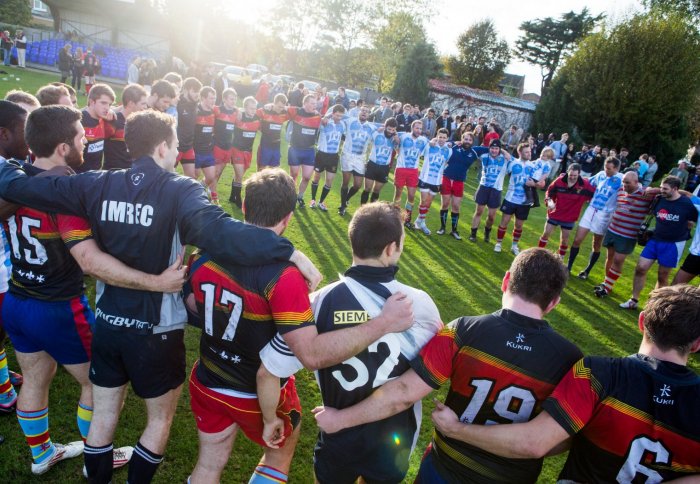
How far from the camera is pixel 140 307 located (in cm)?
241

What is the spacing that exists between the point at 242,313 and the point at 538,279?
4.68 feet

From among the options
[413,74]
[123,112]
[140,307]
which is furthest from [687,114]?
[140,307]

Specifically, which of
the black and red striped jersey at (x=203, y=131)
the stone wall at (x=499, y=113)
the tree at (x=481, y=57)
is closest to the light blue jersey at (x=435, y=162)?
the black and red striped jersey at (x=203, y=131)

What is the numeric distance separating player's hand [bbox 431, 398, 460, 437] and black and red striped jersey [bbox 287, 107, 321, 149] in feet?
28.6

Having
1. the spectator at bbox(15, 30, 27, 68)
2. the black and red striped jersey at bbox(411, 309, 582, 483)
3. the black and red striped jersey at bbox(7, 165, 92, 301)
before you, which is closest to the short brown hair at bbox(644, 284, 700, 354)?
the black and red striped jersey at bbox(411, 309, 582, 483)

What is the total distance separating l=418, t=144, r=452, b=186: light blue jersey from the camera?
10.1 meters

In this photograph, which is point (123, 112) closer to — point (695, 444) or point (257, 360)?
point (257, 360)

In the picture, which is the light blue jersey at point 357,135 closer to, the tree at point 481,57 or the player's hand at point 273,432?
the player's hand at point 273,432

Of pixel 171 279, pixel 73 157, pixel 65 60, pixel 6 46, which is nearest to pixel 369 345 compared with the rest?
pixel 171 279

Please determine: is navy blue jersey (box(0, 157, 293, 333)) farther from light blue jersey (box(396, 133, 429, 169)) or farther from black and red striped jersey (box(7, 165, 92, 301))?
light blue jersey (box(396, 133, 429, 169))

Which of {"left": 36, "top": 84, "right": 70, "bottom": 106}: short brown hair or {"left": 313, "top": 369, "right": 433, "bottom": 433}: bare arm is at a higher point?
{"left": 36, "top": 84, "right": 70, "bottom": 106}: short brown hair

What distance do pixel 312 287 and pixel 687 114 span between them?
1177 inches

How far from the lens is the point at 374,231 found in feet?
7.01

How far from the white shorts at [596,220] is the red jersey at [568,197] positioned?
19 cm
